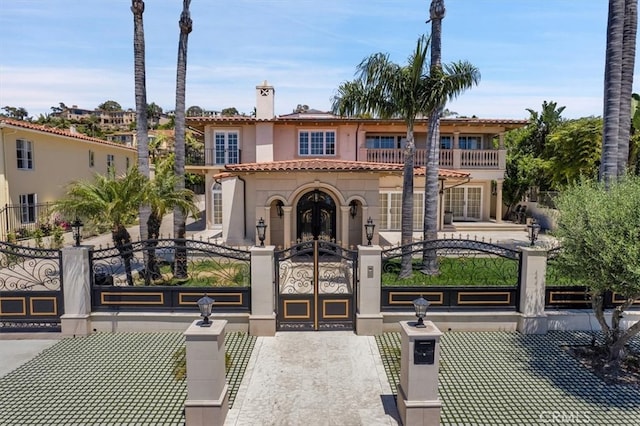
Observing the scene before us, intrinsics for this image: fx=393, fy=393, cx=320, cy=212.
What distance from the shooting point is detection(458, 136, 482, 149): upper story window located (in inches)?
1014

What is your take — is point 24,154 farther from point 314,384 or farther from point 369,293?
point 314,384

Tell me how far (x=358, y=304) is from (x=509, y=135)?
32294mm

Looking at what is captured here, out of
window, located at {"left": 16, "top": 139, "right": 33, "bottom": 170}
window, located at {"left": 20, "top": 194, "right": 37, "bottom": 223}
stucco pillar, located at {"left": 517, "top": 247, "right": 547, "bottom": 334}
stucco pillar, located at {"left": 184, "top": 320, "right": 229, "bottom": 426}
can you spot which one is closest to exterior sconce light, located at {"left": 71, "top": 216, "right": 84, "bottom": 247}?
stucco pillar, located at {"left": 184, "top": 320, "right": 229, "bottom": 426}

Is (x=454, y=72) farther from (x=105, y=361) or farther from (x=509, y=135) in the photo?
(x=509, y=135)

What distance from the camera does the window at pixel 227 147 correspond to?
76.6ft

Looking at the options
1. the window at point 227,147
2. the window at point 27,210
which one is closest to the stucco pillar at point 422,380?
the window at point 227,147

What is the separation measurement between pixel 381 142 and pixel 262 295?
59.2ft

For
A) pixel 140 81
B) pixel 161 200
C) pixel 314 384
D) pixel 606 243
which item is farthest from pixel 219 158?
pixel 606 243

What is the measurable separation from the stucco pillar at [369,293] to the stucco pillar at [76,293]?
617 cm

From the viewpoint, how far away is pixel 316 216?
1739 centimetres

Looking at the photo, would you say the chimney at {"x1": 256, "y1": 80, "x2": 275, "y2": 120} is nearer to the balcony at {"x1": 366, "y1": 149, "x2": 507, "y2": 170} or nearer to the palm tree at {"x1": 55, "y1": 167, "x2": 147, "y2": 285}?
the balcony at {"x1": 366, "y1": 149, "x2": 507, "y2": 170}

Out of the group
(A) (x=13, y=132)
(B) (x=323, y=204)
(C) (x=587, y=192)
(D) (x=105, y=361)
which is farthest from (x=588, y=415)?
(A) (x=13, y=132)

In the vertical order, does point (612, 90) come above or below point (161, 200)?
above

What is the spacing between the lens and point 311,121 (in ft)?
74.6
